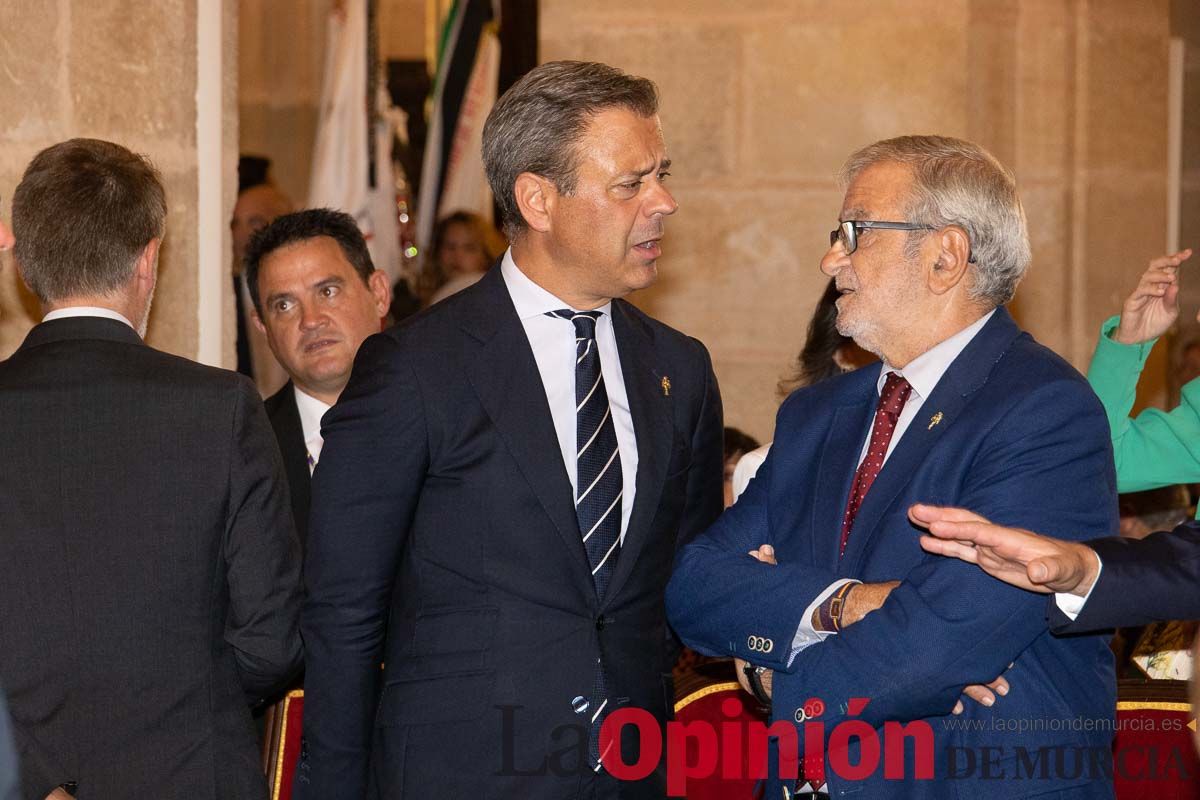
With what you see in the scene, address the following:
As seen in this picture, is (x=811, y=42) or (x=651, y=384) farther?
(x=811, y=42)

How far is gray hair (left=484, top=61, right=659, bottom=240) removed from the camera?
2801 mm

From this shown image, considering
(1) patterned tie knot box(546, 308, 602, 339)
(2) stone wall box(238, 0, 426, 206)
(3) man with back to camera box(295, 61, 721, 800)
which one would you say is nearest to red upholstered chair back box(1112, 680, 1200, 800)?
(3) man with back to camera box(295, 61, 721, 800)

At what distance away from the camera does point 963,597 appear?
2.31 m

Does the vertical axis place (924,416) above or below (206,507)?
above

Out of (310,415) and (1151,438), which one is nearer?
Answer: (1151,438)

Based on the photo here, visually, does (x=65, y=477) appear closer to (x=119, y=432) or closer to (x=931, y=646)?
(x=119, y=432)

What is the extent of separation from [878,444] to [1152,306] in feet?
4.26

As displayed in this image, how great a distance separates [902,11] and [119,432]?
11.9ft

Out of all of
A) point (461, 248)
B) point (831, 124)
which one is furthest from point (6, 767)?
point (461, 248)

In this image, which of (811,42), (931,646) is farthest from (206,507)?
(811,42)

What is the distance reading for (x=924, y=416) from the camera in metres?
2.52

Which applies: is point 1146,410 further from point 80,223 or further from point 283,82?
point 283,82

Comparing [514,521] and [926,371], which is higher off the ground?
[926,371]

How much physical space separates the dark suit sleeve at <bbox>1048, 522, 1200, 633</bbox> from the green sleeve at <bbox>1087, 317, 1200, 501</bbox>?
37.9 inches
